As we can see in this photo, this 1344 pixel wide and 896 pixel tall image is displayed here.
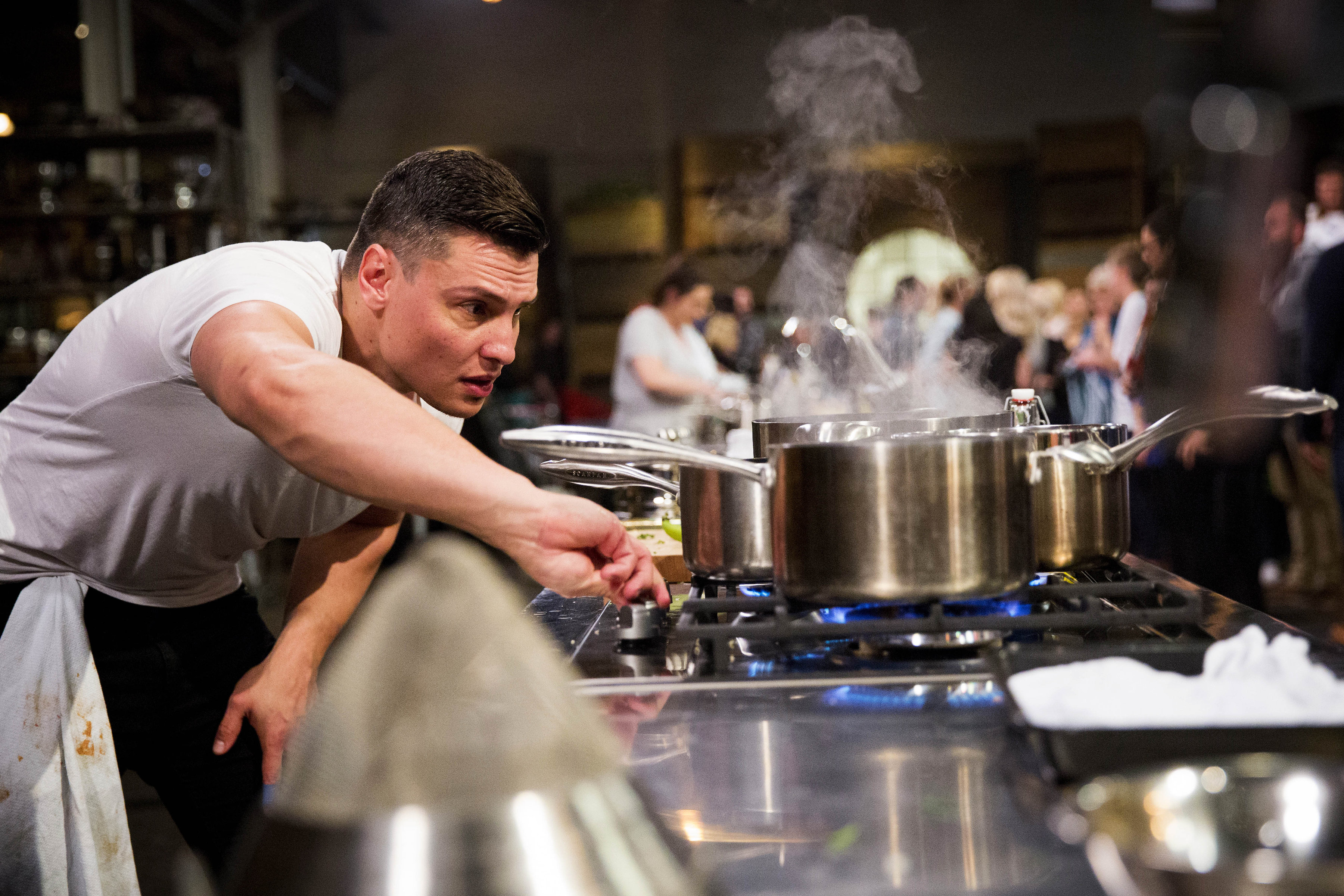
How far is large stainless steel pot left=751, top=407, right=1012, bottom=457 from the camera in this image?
128cm

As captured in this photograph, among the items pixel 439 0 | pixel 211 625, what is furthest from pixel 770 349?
pixel 211 625

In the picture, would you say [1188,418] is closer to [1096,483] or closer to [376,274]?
[1096,483]

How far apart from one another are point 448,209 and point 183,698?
2.51ft

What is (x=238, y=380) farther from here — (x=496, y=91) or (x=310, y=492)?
(x=496, y=91)

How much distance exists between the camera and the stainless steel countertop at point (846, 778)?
56cm

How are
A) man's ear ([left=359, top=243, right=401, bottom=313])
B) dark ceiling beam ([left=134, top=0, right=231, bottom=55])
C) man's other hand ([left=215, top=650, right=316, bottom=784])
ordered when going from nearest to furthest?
man's ear ([left=359, top=243, right=401, bottom=313]), man's other hand ([left=215, top=650, right=316, bottom=784]), dark ceiling beam ([left=134, top=0, right=231, bottom=55])

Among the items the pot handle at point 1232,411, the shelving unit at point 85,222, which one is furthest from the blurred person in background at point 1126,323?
the shelving unit at point 85,222

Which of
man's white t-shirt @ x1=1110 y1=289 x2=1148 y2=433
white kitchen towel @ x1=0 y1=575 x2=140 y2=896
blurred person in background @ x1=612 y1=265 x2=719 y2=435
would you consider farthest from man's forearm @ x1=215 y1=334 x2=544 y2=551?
man's white t-shirt @ x1=1110 y1=289 x2=1148 y2=433

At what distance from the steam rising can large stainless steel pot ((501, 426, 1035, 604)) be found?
3.30 feet

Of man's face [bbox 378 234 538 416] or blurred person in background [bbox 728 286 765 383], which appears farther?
blurred person in background [bbox 728 286 765 383]

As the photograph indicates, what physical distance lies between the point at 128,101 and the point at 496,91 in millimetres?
3307

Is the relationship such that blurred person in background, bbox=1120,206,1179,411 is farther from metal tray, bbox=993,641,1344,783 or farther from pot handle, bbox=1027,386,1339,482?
metal tray, bbox=993,641,1344,783

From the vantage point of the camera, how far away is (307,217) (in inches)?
327

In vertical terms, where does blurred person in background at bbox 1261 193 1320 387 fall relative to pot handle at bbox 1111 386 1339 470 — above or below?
above
